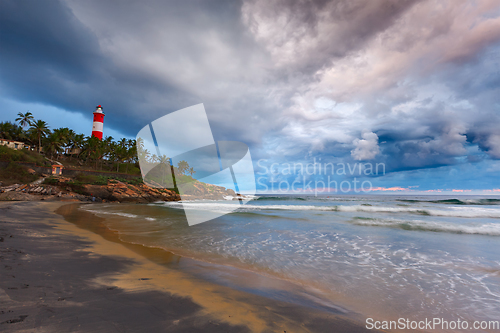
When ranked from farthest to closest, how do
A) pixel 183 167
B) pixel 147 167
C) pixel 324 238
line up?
pixel 183 167, pixel 147 167, pixel 324 238

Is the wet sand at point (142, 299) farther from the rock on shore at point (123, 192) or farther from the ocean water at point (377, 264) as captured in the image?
the rock on shore at point (123, 192)

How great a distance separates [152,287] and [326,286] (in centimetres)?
341

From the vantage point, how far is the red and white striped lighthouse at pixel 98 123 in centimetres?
5762

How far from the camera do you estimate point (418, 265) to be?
5.65 meters

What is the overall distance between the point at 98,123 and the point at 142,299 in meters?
71.0

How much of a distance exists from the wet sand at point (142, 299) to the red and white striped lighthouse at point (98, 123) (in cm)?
6598

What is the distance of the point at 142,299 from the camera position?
2.97m

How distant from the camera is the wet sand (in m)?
2.29

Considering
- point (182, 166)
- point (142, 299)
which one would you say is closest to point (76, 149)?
point (182, 166)

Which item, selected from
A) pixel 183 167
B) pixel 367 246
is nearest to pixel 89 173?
pixel 183 167

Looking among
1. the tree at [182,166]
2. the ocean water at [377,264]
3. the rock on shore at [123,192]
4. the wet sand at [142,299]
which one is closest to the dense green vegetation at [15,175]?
the rock on shore at [123,192]

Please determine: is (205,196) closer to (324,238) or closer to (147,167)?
(147,167)

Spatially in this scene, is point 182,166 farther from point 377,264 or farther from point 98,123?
point 377,264

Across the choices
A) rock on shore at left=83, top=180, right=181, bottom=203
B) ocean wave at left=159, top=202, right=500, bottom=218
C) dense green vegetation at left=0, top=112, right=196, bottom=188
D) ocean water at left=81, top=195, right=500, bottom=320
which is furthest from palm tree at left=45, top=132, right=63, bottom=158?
ocean water at left=81, top=195, right=500, bottom=320
